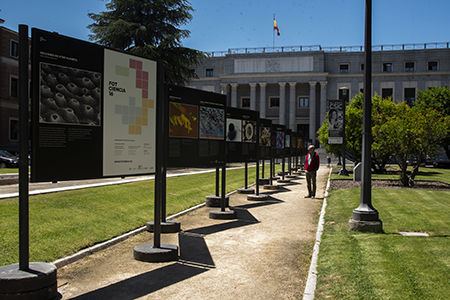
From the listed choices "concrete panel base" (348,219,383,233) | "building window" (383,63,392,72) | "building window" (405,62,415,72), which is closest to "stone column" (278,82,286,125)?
"building window" (383,63,392,72)

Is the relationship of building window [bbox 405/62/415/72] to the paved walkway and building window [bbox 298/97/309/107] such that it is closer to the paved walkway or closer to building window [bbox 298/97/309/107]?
building window [bbox 298/97/309/107]

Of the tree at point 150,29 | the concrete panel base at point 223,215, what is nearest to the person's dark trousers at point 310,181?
the concrete panel base at point 223,215

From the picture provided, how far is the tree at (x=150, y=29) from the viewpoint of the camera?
3303 cm

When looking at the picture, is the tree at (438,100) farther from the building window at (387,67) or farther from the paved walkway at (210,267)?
the paved walkway at (210,267)

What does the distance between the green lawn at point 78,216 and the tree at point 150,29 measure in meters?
21.6

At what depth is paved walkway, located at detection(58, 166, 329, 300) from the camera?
5.27 metres

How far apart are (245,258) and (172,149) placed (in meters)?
3.00

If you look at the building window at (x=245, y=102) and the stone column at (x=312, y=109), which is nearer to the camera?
the stone column at (x=312, y=109)

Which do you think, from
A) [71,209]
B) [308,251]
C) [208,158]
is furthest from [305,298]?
[71,209]

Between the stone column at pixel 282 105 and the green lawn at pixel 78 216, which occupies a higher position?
the stone column at pixel 282 105

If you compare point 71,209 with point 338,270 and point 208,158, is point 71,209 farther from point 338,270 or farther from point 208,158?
point 338,270

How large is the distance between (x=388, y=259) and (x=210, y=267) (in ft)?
9.30

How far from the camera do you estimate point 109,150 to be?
5.97 metres

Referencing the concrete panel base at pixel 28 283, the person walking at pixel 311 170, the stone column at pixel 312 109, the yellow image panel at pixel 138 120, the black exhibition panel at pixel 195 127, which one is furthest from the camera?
the stone column at pixel 312 109
